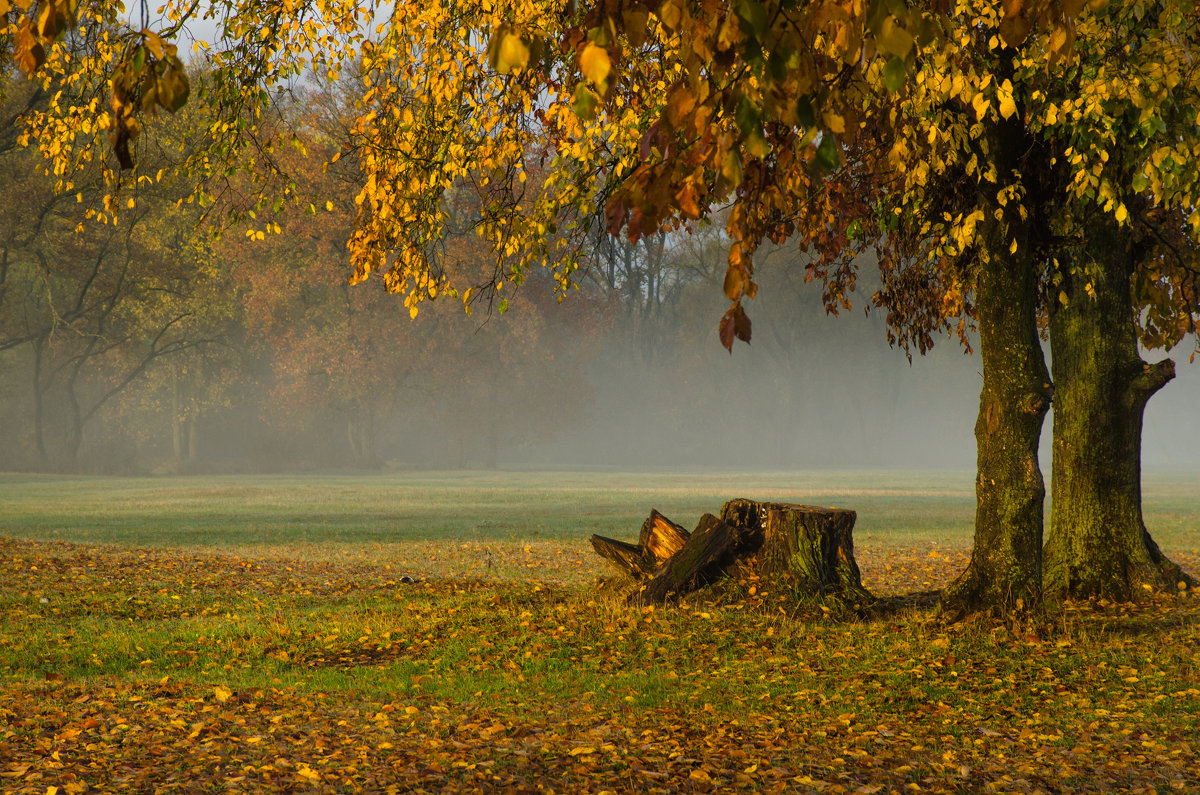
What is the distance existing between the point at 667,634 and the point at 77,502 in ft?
80.9

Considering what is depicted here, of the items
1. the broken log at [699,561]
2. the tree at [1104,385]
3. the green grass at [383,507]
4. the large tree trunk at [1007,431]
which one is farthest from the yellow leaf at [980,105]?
the green grass at [383,507]

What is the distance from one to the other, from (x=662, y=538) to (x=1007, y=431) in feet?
10.9

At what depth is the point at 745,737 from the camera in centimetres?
575

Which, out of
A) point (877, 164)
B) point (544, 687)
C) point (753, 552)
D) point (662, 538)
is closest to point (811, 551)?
point (753, 552)

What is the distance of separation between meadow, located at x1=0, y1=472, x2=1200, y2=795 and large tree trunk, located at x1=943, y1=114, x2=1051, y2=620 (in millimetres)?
362

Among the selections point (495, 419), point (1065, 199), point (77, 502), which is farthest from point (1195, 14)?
point (495, 419)

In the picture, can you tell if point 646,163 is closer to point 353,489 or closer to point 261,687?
point 261,687

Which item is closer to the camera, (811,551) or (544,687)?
(544,687)

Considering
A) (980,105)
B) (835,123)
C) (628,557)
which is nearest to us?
(835,123)

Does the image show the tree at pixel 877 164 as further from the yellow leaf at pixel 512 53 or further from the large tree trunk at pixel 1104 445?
the yellow leaf at pixel 512 53

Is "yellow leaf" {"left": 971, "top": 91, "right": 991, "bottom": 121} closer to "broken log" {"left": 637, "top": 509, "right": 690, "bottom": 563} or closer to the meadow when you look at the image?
the meadow

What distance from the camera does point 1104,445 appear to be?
965 centimetres

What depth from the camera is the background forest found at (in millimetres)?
41094

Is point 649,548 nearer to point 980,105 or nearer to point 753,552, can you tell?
point 753,552
